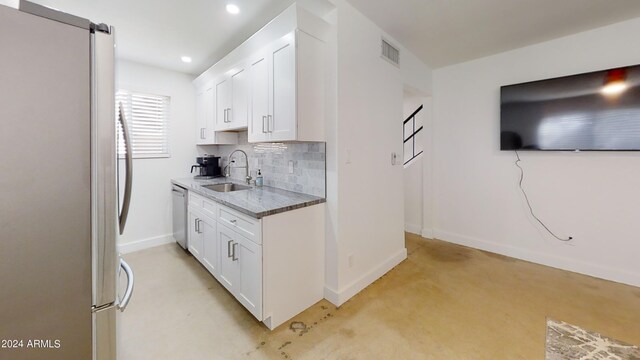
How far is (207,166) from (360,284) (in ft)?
9.58

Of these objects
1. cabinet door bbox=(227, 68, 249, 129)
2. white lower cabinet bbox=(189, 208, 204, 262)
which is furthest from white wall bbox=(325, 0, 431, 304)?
white lower cabinet bbox=(189, 208, 204, 262)

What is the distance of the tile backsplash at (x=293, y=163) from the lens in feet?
7.66

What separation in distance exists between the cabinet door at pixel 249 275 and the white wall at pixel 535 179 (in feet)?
10.4

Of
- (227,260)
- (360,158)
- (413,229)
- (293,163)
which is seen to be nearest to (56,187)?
(227,260)

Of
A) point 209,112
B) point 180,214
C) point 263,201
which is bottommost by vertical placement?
point 180,214

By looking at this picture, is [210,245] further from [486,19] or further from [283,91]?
[486,19]

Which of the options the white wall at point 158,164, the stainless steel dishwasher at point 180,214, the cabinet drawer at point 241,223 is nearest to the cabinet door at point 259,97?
the cabinet drawer at point 241,223

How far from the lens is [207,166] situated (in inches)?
153

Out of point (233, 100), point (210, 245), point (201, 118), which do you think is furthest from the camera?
point (201, 118)

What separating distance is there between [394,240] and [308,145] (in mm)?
1598

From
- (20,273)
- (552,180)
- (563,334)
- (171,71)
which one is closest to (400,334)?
(563,334)

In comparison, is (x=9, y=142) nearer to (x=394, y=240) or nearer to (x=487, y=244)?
(x=394, y=240)

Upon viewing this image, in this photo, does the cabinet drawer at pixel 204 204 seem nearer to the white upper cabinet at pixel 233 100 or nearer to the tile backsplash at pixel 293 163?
the tile backsplash at pixel 293 163

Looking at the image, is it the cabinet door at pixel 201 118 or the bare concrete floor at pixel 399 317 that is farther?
the cabinet door at pixel 201 118
